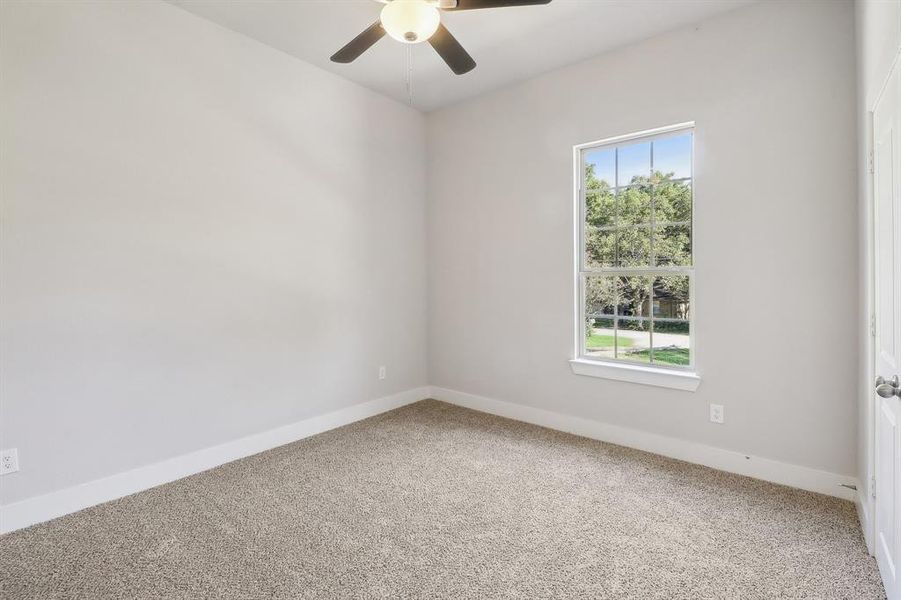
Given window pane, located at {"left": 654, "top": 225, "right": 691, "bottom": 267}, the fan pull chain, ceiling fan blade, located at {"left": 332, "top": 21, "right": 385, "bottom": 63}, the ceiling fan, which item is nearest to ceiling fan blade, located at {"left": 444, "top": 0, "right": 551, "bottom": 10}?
the ceiling fan

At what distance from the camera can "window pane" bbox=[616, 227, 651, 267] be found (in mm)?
3195

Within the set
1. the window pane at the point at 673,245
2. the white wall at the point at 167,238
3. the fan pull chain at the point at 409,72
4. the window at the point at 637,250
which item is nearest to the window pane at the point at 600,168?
the window at the point at 637,250

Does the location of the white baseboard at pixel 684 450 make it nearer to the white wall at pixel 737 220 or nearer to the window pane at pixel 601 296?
the white wall at pixel 737 220

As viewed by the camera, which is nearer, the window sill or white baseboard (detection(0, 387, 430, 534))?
white baseboard (detection(0, 387, 430, 534))

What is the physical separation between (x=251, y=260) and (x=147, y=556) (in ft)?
5.99

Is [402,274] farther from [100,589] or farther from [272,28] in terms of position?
[100,589]

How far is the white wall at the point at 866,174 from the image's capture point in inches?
68.2

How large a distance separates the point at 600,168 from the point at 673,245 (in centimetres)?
81

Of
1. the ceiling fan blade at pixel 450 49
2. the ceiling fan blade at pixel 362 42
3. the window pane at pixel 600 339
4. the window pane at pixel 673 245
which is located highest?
the ceiling fan blade at pixel 362 42

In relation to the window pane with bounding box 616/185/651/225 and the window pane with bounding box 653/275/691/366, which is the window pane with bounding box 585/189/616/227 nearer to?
the window pane with bounding box 616/185/651/225

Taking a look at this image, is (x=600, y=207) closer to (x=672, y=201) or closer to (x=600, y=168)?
(x=600, y=168)

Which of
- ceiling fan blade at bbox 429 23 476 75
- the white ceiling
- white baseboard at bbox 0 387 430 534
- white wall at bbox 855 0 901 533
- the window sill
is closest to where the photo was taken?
white wall at bbox 855 0 901 533

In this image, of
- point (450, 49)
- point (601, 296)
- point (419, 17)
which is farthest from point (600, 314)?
point (419, 17)

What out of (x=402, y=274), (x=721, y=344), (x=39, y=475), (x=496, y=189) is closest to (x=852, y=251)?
(x=721, y=344)
